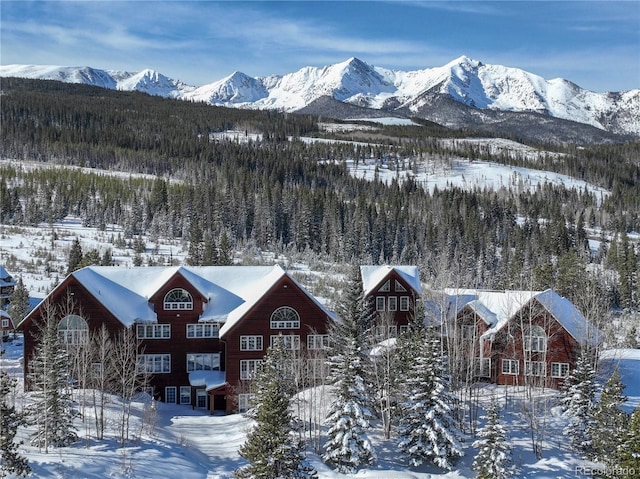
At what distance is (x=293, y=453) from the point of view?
24906mm

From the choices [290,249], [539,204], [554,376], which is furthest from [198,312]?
[539,204]

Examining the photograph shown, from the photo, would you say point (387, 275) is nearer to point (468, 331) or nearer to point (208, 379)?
point (468, 331)

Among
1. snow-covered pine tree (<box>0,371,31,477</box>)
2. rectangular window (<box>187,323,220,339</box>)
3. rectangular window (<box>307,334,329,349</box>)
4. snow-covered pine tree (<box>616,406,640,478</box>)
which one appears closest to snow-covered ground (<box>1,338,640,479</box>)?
snow-covered pine tree (<box>0,371,31,477</box>)

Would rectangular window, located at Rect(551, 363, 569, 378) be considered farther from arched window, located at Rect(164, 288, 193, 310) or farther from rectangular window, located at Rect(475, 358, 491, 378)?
arched window, located at Rect(164, 288, 193, 310)

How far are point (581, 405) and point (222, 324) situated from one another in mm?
23921

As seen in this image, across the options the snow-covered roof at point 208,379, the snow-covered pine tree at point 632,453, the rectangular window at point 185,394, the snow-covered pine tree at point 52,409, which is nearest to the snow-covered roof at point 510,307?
the snow-covered pine tree at point 632,453

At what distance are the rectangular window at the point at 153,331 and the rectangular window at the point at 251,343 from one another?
565 cm

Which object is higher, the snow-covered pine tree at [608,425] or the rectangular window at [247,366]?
the rectangular window at [247,366]

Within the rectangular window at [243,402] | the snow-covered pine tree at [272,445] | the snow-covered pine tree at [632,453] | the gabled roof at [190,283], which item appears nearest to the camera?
the snow-covered pine tree at [272,445]

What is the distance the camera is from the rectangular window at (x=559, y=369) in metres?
41.8

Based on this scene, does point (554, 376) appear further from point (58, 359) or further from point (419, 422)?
point (58, 359)

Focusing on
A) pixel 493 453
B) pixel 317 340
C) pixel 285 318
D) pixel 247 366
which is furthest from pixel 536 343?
pixel 247 366

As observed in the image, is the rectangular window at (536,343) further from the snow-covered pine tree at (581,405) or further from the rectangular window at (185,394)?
the rectangular window at (185,394)

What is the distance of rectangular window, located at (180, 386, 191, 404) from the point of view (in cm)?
4178
